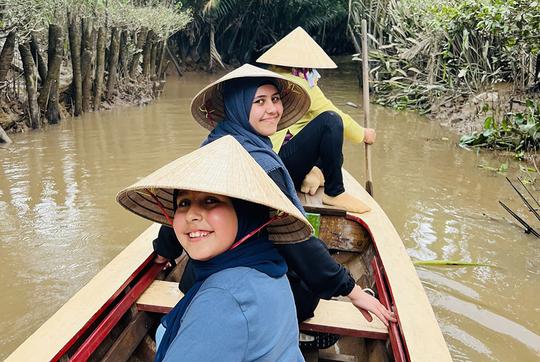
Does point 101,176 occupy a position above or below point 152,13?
below

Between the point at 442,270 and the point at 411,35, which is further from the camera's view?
the point at 411,35

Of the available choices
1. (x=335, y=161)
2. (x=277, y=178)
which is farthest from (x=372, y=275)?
(x=277, y=178)

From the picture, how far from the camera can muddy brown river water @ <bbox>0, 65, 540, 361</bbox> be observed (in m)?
3.55

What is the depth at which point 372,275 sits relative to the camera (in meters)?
3.04

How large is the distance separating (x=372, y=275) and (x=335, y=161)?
765 millimetres

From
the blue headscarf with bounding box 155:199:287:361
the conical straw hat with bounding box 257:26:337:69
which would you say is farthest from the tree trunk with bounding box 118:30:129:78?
the blue headscarf with bounding box 155:199:287:361

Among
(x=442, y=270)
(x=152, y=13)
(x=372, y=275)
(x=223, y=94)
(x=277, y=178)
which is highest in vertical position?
(x=152, y=13)

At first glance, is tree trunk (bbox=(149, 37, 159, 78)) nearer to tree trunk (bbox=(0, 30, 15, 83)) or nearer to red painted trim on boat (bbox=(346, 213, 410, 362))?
tree trunk (bbox=(0, 30, 15, 83))

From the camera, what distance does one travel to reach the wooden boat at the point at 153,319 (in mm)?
1985

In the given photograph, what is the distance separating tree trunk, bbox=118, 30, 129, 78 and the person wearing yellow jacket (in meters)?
8.29

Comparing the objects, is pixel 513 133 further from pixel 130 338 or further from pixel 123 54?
pixel 123 54

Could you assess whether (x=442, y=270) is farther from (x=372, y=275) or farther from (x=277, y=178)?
(x=277, y=178)

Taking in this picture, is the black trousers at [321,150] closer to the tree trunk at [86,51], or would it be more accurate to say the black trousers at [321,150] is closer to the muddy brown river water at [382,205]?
the muddy brown river water at [382,205]

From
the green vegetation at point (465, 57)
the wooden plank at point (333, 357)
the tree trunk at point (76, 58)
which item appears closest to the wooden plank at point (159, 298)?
the wooden plank at point (333, 357)
